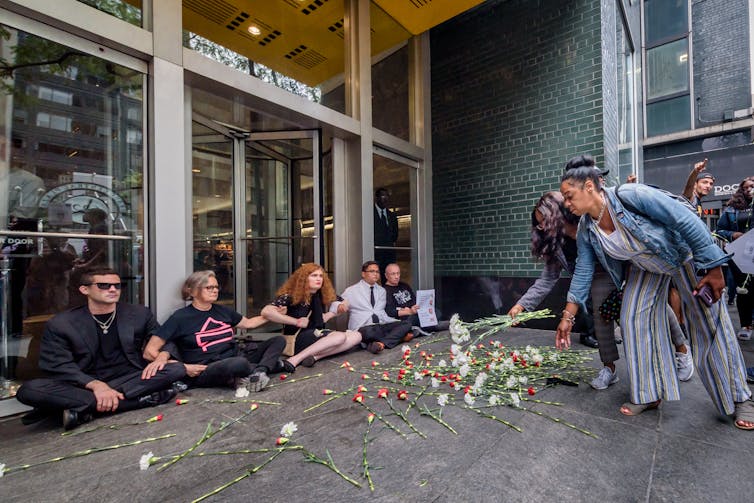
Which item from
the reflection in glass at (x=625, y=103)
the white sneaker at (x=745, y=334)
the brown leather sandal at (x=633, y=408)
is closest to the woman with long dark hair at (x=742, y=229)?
the white sneaker at (x=745, y=334)

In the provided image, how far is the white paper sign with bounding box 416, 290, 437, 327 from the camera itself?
5168 millimetres

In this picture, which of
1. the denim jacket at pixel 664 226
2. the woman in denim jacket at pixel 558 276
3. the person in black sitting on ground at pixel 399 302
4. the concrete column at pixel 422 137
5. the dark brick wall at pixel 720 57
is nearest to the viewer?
the denim jacket at pixel 664 226

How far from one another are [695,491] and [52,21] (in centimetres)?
478

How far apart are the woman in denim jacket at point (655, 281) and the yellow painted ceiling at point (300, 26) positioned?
3.94 meters

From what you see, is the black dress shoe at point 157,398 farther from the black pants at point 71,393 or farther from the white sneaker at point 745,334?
the white sneaker at point 745,334

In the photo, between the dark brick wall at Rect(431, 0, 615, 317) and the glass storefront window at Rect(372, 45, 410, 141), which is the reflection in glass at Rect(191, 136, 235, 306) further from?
the dark brick wall at Rect(431, 0, 615, 317)

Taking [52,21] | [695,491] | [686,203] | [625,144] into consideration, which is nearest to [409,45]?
[625,144]

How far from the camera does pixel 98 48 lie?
318 centimetres

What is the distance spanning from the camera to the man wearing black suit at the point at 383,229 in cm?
586

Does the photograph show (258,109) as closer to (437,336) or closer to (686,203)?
(437,336)

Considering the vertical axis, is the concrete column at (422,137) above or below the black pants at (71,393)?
above

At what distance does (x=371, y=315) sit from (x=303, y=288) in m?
0.98

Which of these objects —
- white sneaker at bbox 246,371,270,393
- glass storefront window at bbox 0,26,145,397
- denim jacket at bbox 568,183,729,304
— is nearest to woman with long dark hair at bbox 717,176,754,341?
denim jacket at bbox 568,183,729,304

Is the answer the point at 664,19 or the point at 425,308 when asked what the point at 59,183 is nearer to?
the point at 425,308
